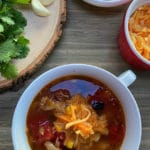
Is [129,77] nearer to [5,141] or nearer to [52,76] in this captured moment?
[52,76]

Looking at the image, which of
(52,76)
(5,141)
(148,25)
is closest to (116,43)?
(148,25)

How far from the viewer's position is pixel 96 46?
1183 millimetres

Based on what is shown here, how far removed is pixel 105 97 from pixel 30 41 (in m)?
0.21

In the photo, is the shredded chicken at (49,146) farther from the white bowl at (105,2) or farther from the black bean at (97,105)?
the white bowl at (105,2)

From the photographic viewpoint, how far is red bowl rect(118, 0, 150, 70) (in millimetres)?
1102

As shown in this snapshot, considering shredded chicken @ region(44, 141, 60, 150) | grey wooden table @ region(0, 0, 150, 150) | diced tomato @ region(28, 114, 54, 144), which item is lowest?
shredded chicken @ region(44, 141, 60, 150)

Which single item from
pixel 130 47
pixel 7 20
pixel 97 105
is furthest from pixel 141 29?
pixel 7 20

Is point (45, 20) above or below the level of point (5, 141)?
above

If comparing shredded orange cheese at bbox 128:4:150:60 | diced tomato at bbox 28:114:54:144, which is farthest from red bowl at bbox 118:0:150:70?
diced tomato at bbox 28:114:54:144

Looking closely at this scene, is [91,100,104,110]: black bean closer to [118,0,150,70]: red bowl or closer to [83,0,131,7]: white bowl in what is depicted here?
[118,0,150,70]: red bowl

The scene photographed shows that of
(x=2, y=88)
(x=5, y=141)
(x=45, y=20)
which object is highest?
(x=45, y=20)

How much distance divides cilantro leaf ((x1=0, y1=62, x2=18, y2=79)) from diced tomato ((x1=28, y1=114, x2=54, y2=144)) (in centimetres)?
11

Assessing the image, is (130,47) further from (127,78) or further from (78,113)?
(78,113)

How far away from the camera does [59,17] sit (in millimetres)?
1141
